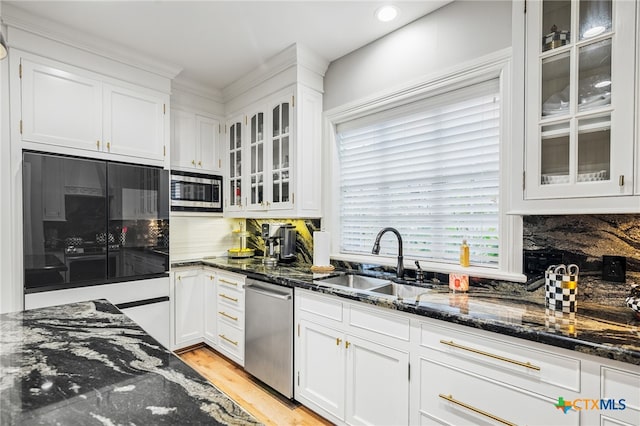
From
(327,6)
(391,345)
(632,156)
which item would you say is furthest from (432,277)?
(327,6)

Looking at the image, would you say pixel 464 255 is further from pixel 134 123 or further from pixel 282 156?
pixel 134 123

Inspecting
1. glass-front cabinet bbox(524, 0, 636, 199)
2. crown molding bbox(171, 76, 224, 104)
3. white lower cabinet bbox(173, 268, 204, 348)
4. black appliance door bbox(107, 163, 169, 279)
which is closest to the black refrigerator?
black appliance door bbox(107, 163, 169, 279)

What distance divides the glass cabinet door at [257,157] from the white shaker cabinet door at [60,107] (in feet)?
4.23

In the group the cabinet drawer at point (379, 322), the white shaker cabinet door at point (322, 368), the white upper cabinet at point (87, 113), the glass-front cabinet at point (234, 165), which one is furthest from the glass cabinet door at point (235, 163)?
the cabinet drawer at point (379, 322)

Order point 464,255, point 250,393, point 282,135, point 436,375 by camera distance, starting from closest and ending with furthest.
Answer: point 436,375 < point 464,255 < point 250,393 < point 282,135

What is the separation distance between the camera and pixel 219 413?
0.70 m

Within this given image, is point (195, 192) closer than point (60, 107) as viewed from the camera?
No

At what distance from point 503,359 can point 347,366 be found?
917 mm

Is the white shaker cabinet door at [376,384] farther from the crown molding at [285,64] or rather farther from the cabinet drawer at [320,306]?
the crown molding at [285,64]

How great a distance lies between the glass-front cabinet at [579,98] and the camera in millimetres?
1307

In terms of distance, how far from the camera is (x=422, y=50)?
226cm

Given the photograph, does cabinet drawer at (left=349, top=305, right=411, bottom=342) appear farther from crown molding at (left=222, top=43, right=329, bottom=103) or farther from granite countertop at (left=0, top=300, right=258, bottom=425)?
→ crown molding at (left=222, top=43, right=329, bottom=103)

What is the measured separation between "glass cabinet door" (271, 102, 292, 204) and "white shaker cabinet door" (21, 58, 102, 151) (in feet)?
4.66

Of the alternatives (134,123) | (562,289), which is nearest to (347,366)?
(562,289)
